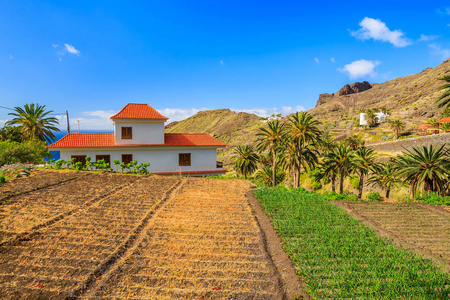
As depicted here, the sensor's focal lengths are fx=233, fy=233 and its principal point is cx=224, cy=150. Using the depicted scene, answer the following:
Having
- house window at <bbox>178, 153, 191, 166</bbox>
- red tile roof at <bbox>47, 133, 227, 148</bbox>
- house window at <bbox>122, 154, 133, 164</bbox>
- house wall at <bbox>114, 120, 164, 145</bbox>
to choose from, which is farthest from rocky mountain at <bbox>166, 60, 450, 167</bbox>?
house window at <bbox>122, 154, 133, 164</bbox>

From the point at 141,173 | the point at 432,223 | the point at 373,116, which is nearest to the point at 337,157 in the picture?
the point at 432,223

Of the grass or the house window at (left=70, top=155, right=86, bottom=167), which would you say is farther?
the house window at (left=70, top=155, right=86, bottom=167)

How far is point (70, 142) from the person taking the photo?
21.8 m

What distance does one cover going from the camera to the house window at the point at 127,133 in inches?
906

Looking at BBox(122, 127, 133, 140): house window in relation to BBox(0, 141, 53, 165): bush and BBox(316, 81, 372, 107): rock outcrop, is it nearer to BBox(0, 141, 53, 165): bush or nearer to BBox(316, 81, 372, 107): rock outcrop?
BBox(0, 141, 53, 165): bush

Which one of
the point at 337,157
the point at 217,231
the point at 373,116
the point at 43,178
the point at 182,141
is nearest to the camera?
the point at 217,231

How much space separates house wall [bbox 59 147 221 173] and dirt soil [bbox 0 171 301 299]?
8937 mm

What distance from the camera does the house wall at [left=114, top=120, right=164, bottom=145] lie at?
22.9 metres

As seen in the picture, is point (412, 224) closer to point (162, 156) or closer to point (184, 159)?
point (184, 159)

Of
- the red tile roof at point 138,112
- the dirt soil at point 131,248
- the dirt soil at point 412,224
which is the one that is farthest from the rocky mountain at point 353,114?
the dirt soil at point 131,248

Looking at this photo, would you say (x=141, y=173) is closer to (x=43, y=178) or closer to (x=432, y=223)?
(x=43, y=178)

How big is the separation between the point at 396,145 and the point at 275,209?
143ft

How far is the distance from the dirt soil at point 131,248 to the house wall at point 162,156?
29.3ft

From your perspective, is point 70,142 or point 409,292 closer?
point 409,292
